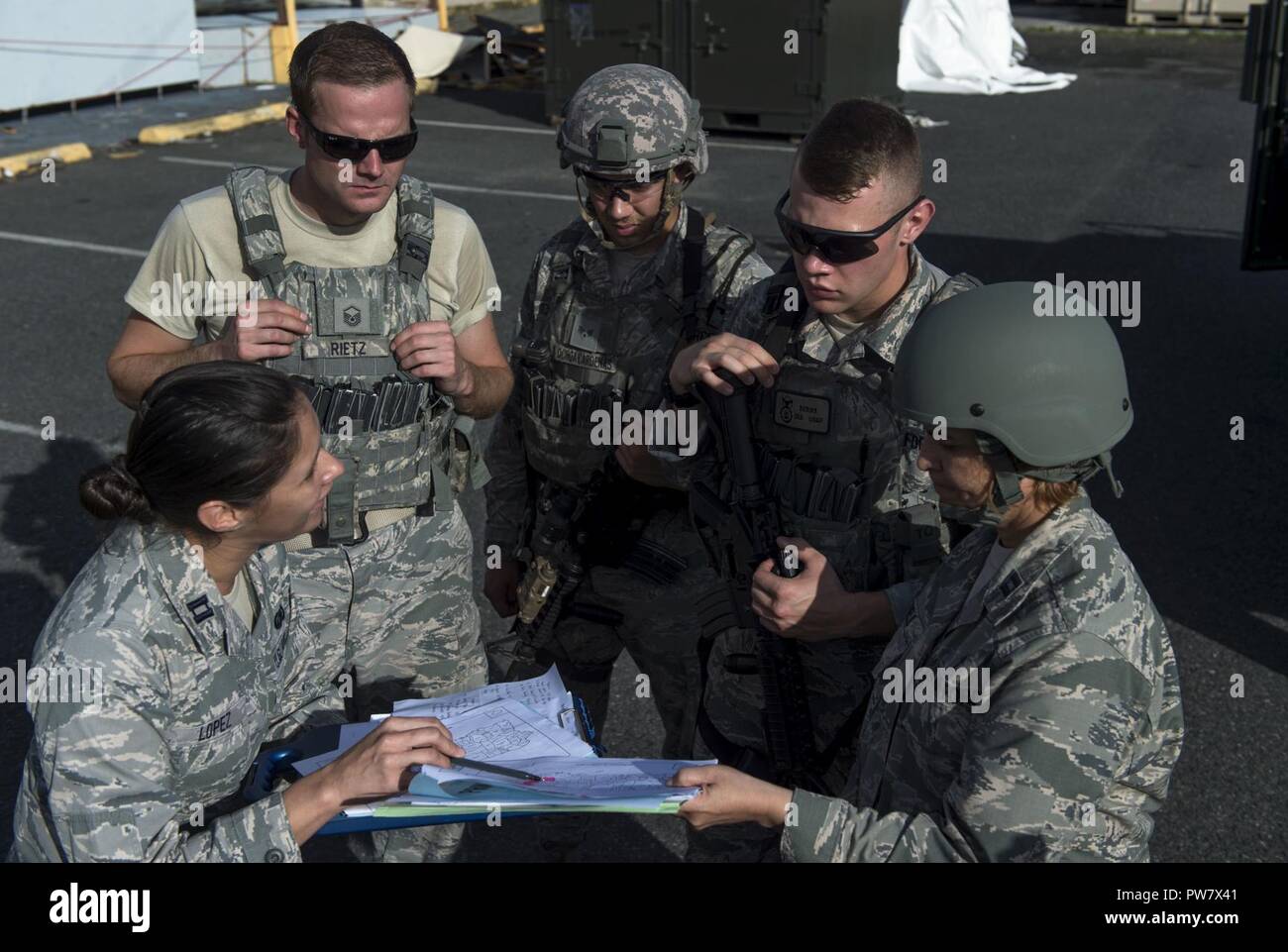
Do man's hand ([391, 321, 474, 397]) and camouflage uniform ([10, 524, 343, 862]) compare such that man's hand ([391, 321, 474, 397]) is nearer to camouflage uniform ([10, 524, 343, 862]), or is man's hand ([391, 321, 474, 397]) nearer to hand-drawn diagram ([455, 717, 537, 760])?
camouflage uniform ([10, 524, 343, 862])

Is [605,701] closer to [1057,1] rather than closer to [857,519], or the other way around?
[857,519]

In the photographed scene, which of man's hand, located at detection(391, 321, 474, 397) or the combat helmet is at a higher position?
the combat helmet

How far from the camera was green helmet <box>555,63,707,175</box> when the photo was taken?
3283 mm

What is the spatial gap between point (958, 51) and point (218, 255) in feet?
54.5

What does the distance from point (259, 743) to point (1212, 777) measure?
124 inches

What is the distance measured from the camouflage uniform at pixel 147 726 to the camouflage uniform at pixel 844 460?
4.14 ft

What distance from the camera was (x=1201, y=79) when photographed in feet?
61.5

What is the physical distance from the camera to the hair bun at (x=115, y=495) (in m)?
2.25

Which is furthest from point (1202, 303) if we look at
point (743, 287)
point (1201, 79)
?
point (1201, 79)

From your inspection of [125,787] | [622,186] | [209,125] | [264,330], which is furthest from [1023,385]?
[209,125]

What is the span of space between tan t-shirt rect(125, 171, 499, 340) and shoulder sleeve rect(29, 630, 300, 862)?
1.29 m

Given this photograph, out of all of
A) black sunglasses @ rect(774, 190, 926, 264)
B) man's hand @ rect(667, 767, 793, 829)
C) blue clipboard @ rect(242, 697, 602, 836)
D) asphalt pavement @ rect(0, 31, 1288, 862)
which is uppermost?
black sunglasses @ rect(774, 190, 926, 264)

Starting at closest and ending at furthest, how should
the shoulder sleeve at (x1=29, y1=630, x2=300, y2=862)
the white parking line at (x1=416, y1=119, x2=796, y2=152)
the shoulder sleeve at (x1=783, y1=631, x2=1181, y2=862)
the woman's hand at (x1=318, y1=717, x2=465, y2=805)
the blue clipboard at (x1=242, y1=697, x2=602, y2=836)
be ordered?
the shoulder sleeve at (x1=783, y1=631, x2=1181, y2=862)
the shoulder sleeve at (x1=29, y1=630, x2=300, y2=862)
the woman's hand at (x1=318, y1=717, x2=465, y2=805)
the blue clipboard at (x1=242, y1=697, x2=602, y2=836)
the white parking line at (x1=416, y1=119, x2=796, y2=152)

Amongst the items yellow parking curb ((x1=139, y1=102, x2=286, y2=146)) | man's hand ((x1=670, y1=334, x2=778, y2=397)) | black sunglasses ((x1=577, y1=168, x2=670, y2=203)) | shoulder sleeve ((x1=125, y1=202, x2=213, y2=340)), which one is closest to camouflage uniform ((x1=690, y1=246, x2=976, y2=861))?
man's hand ((x1=670, y1=334, x2=778, y2=397))
